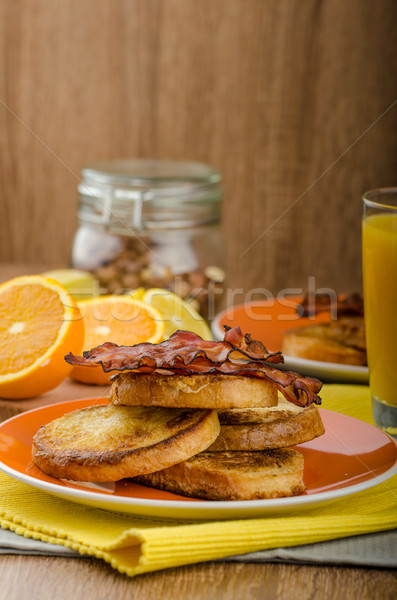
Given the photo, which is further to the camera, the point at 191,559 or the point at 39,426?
the point at 39,426

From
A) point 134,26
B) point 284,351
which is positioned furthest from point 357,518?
point 134,26

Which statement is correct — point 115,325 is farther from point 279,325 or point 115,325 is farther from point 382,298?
point 382,298

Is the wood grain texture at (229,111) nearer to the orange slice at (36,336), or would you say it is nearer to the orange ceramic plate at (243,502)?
the orange slice at (36,336)

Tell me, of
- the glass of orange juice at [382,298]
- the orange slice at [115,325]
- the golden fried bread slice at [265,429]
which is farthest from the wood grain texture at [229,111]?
the golden fried bread slice at [265,429]

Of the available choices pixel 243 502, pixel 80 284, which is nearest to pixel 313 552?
pixel 243 502

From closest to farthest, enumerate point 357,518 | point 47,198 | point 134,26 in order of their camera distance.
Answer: point 357,518, point 134,26, point 47,198

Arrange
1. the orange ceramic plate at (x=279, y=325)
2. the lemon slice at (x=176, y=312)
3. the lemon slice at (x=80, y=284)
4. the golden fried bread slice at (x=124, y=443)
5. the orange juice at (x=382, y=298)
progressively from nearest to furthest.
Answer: the golden fried bread slice at (x=124, y=443), the orange juice at (x=382, y=298), the orange ceramic plate at (x=279, y=325), the lemon slice at (x=176, y=312), the lemon slice at (x=80, y=284)

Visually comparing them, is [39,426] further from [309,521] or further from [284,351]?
[284,351]
